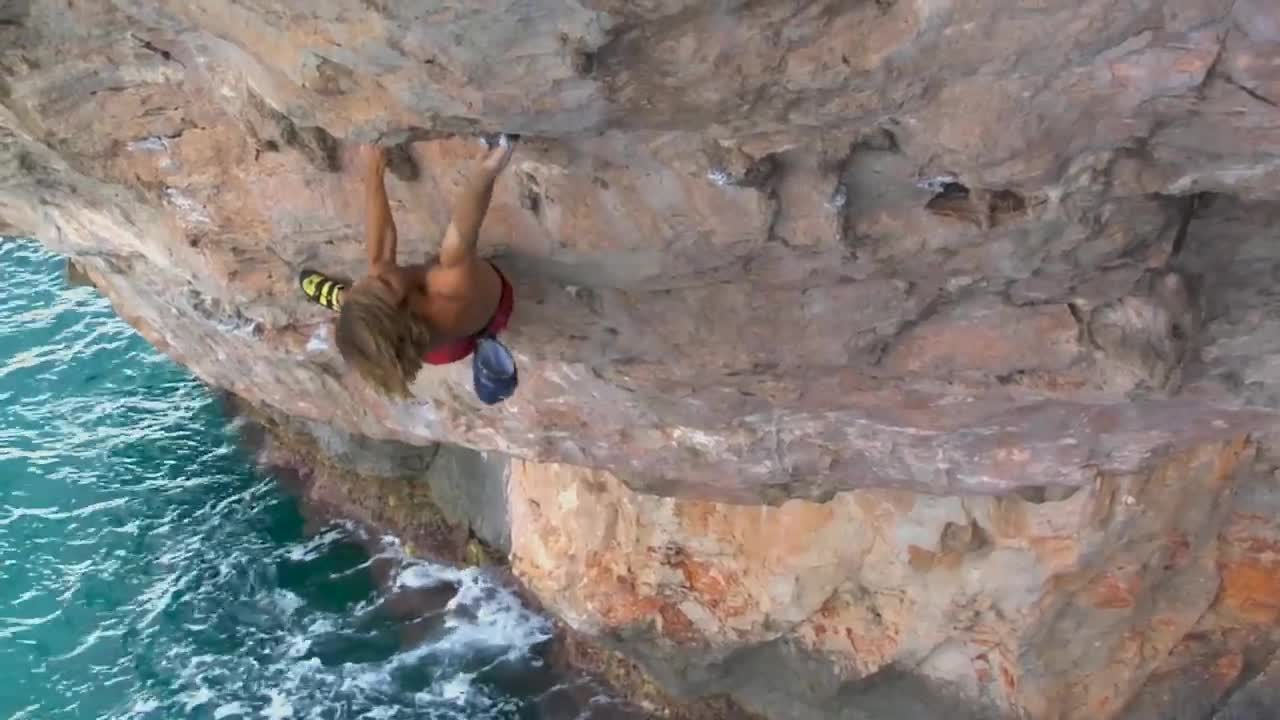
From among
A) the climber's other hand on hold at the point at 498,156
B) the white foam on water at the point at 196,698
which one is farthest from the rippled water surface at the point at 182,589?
the climber's other hand on hold at the point at 498,156

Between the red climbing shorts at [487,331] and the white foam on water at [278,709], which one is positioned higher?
the red climbing shorts at [487,331]

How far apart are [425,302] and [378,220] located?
1.20ft

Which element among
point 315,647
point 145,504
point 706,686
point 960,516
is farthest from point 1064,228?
point 145,504

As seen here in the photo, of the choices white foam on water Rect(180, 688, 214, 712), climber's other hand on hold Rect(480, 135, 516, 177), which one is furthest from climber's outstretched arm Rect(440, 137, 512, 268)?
white foam on water Rect(180, 688, 214, 712)

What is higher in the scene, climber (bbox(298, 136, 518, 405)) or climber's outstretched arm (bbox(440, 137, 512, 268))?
climber's outstretched arm (bbox(440, 137, 512, 268))

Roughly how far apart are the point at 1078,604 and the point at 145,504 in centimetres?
968

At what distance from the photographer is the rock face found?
3.24m

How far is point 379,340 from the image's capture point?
380 centimetres

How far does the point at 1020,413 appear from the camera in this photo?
Result: 5.09m

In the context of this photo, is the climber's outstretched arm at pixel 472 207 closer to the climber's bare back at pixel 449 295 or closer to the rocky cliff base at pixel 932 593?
the climber's bare back at pixel 449 295

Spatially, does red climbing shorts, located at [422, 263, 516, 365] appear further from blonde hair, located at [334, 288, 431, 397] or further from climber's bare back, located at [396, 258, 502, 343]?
blonde hair, located at [334, 288, 431, 397]

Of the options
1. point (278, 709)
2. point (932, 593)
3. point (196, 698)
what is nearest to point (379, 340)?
point (932, 593)

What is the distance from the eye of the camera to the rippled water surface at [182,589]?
9.92 m

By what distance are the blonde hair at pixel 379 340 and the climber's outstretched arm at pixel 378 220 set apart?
0.99ft
